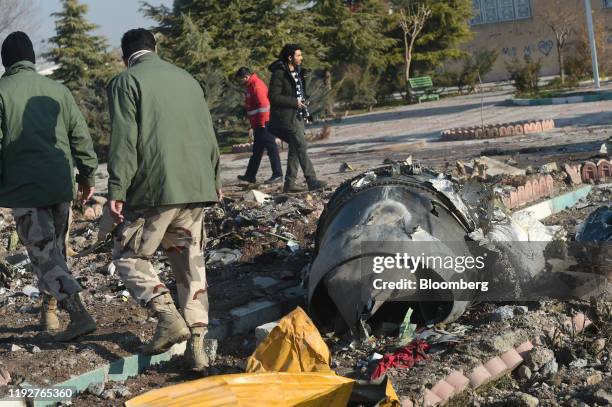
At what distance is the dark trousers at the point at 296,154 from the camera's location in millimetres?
10570

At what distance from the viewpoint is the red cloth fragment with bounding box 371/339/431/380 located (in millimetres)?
4945

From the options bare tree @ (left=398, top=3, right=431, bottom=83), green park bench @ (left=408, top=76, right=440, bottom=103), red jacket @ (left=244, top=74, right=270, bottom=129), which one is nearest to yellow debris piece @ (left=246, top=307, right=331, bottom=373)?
red jacket @ (left=244, top=74, right=270, bottom=129)

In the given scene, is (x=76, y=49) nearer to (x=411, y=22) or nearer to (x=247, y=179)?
(x=411, y=22)

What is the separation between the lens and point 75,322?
5703 millimetres

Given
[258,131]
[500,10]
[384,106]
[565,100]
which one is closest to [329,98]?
[565,100]

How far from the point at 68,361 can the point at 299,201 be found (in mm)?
4730

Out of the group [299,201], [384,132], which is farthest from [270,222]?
[384,132]

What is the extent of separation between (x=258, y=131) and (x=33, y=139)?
6405mm

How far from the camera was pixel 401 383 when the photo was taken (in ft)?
15.5

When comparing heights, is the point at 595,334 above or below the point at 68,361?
below

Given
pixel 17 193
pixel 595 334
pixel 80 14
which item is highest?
pixel 80 14

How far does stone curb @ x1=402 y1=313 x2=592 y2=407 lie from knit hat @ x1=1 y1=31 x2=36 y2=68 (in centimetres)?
328

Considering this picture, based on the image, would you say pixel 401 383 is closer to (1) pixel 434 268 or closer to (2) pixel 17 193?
(1) pixel 434 268

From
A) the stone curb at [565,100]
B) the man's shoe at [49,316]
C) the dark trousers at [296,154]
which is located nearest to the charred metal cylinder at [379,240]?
the man's shoe at [49,316]
